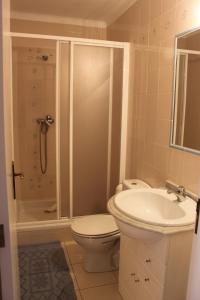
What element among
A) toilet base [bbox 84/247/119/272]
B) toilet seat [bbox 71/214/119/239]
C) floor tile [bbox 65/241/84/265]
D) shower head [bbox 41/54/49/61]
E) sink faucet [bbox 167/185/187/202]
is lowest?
A: floor tile [bbox 65/241/84/265]

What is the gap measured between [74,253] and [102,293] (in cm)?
58

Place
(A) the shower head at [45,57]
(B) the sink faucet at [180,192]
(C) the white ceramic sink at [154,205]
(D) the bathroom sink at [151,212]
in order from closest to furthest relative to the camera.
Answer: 1. (D) the bathroom sink at [151,212]
2. (C) the white ceramic sink at [154,205]
3. (B) the sink faucet at [180,192]
4. (A) the shower head at [45,57]

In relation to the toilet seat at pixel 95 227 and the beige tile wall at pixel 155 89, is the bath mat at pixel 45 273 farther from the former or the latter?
the beige tile wall at pixel 155 89

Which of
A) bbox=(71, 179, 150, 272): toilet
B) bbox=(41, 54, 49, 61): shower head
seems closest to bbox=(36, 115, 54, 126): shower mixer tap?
bbox=(41, 54, 49, 61): shower head

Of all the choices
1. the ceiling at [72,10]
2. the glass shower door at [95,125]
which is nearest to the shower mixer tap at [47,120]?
the glass shower door at [95,125]

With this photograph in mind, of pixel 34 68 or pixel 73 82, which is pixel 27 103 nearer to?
pixel 34 68

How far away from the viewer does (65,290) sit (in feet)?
6.53

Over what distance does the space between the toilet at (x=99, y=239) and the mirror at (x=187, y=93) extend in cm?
62

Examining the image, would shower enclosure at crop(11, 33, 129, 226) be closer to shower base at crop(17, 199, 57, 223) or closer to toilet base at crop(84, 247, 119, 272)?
shower base at crop(17, 199, 57, 223)

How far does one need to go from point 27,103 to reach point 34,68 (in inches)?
17.3

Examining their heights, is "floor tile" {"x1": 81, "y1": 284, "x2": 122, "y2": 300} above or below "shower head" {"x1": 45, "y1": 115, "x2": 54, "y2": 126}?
below

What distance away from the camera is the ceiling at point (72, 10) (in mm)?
2586

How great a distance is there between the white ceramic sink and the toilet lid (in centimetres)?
46

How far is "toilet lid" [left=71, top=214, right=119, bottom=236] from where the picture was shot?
2.10 metres
